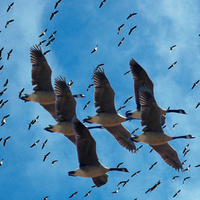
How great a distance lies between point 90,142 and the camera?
28.5 metres

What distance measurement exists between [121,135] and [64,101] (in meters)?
5.37

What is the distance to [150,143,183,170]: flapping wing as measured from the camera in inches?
1319

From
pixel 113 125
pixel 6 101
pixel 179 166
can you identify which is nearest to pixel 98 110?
pixel 113 125

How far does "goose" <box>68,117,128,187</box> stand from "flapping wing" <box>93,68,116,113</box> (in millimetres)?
5114

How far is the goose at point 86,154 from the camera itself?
2842 cm

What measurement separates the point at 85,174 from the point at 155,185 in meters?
9.21

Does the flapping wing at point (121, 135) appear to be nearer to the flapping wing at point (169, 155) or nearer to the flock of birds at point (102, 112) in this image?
the flock of birds at point (102, 112)

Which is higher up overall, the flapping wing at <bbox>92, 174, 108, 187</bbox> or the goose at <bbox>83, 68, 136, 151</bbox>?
the goose at <bbox>83, 68, 136, 151</bbox>

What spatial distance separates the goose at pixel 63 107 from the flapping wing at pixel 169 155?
19.2 ft

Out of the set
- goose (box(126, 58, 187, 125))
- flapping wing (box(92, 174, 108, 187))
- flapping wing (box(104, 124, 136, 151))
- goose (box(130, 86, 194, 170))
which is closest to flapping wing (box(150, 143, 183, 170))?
goose (box(130, 86, 194, 170))

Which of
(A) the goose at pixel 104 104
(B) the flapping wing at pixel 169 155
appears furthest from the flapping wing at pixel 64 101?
(B) the flapping wing at pixel 169 155

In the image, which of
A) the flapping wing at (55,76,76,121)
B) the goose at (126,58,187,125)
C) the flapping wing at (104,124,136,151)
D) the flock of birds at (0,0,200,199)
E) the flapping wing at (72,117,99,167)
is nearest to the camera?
the flapping wing at (72,117,99,167)

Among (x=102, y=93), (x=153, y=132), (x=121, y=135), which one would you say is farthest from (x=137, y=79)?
(x=153, y=132)

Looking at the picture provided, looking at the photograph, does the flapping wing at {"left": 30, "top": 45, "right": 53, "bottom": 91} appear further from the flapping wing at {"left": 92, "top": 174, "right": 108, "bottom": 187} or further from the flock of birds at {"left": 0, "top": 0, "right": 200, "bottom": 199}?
the flapping wing at {"left": 92, "top": 174, "right": 108, "bottom": 187}
